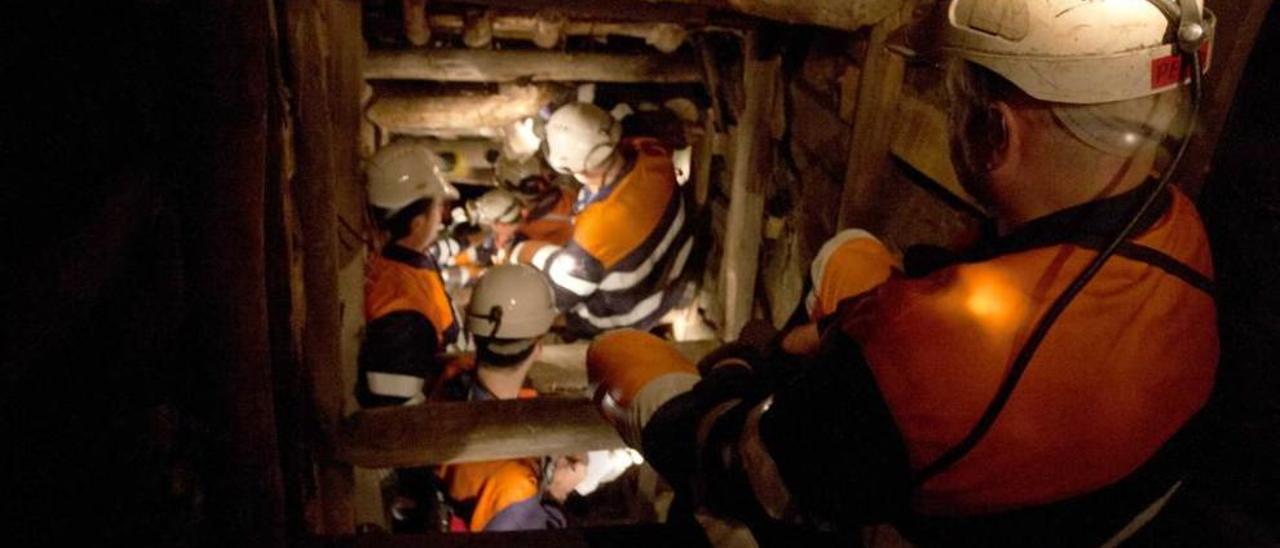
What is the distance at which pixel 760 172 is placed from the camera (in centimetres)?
429

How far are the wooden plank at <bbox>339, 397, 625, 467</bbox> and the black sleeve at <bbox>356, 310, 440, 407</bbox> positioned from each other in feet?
0.82

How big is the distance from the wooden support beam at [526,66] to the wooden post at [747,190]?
1.06m

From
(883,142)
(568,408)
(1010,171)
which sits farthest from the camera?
(568,408)

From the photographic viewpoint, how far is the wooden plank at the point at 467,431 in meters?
3.31

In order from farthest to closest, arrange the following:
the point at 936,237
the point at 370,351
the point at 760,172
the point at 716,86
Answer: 1. the point at 716,86
2. the point at 760,172
3. the point at 370,351
4. the point at 936,237

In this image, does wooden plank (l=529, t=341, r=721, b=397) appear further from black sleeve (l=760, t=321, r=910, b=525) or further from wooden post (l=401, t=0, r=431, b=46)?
black sleeve (l=760, t=321, r=910, b=525)

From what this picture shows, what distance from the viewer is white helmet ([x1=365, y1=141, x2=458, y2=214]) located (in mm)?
4027

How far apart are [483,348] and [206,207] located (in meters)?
2.42

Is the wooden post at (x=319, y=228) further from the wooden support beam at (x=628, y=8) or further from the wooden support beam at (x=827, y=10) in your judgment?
the wooden support beam at (x=827, y=10)

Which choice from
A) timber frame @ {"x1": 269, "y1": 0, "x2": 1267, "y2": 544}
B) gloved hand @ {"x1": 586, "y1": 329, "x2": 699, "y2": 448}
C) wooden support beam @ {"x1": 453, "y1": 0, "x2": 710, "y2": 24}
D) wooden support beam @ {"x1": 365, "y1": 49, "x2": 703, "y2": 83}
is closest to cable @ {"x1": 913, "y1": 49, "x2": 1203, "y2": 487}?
timber frame @ {"x1": 269, "y1": 0, "x2": 1267, "y2": 544}

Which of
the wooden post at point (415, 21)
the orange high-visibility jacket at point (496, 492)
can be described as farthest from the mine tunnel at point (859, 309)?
the wooden post at point (415, 21)

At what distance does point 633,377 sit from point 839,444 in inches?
26.7

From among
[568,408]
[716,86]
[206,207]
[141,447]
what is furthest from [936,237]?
[716,86]

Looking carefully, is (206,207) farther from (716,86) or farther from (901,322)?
(716,86)
